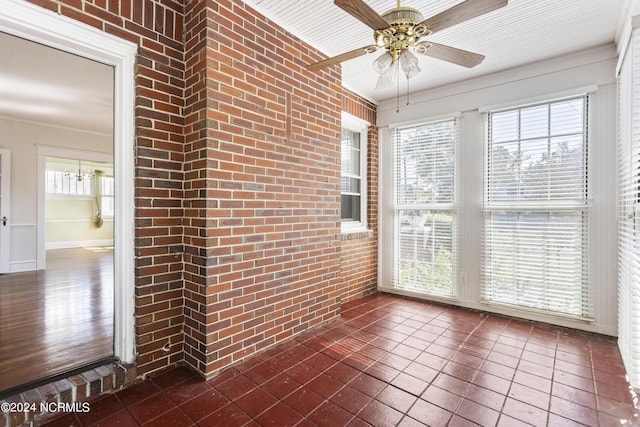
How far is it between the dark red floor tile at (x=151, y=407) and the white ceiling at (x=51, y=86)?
3.32 metres

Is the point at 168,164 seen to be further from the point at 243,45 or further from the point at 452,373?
the point at 452,373

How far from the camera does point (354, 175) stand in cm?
416

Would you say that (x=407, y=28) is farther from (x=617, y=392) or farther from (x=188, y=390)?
(x=617, y=392)

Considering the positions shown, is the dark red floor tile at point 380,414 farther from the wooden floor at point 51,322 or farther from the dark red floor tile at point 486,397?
the wooden floor at point 51,322

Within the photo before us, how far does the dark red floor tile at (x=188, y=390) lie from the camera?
6.15 feet

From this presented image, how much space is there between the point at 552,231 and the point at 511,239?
1.23ft

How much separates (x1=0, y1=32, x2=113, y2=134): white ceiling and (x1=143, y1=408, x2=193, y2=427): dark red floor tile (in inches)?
135

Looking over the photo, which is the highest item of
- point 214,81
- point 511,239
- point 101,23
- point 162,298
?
point 101,23

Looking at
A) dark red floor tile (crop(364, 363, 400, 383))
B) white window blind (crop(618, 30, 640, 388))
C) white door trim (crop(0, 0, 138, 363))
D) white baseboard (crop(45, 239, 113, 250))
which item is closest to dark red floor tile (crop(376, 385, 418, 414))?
dark red floor tile (crop(364, 363, 400, 383))

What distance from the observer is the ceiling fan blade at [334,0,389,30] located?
56.7 inches

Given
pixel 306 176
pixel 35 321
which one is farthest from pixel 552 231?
pixel 35 321

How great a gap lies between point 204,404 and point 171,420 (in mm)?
194

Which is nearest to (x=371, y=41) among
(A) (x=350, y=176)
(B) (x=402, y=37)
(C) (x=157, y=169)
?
A: (B) (x=402, y=37)

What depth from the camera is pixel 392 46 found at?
68.9 inches
